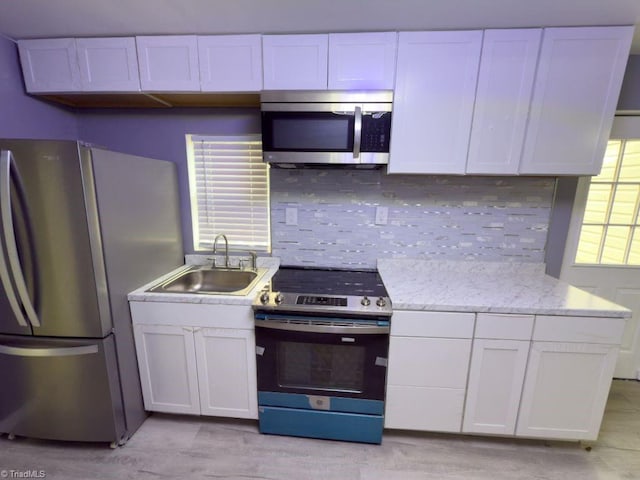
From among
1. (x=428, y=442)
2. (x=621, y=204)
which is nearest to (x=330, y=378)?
(x=428, y=442)

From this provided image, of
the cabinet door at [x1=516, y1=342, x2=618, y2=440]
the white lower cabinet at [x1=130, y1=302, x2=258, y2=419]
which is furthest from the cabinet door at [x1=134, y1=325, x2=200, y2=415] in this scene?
the cabinet door at [x1=516, y1=342, x2=618, y2=440]

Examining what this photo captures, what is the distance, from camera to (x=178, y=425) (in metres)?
1.70

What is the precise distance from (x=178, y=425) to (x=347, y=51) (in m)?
2.43

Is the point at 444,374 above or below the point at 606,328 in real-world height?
below

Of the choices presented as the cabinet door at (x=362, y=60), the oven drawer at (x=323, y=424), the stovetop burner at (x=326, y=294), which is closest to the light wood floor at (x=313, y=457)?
the oven drawer at (x=323, y=424)

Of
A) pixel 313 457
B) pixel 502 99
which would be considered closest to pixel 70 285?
pixel 313 457

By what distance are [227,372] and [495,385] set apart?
149 centimetres

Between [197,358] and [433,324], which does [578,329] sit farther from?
[197,358]

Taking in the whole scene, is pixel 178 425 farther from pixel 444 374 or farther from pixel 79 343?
pixel 444 374

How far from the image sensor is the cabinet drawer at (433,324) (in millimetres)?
1411

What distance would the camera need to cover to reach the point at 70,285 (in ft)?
4.32

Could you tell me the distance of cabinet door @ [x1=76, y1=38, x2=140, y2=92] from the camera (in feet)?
5.10

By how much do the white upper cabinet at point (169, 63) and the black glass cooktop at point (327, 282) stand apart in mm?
1259

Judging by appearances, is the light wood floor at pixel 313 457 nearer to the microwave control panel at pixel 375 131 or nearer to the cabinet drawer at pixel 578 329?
the cabinet drawer at pixel 578 329
